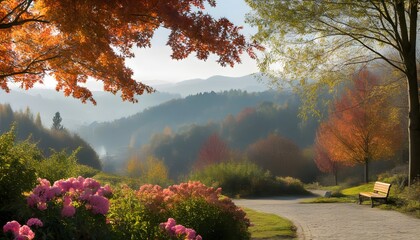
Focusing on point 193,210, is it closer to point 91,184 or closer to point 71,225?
point 91,184

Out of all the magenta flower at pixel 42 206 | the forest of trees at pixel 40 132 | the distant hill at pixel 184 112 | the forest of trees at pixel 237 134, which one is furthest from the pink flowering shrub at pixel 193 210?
the distant hill at pixel 184 112

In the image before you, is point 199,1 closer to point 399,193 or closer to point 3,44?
point 3,44

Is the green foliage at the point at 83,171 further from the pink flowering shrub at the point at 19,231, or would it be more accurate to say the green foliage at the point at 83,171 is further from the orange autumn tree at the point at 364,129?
the orange autumn tree at the point at 364,129

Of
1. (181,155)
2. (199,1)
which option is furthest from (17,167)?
(181,155)

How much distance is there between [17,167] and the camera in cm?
464

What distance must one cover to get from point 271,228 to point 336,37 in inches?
361

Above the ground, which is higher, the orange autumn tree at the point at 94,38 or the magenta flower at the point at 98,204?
the orange autumn tree at the point at 94,38

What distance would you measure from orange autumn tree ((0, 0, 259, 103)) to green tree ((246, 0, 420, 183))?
23.2ft

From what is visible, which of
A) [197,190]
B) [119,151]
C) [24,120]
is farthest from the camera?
[119,151]

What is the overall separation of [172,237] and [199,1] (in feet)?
17.5

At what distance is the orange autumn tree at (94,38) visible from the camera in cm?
765

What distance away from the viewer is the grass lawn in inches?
360

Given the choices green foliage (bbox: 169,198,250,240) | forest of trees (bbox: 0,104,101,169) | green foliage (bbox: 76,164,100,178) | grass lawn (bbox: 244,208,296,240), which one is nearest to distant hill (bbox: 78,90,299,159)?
forest of trees (bbox: 0,104,101,169)

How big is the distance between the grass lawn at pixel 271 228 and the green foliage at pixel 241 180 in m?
11.9
